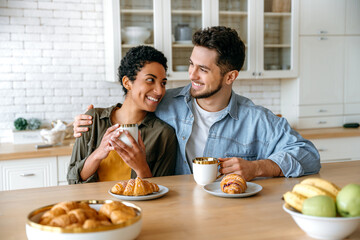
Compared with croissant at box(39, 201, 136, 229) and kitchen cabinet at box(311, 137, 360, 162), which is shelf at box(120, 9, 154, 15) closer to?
kitchen cabinet at box(311, 137, 360, 162)

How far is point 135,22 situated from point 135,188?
98.0 inches

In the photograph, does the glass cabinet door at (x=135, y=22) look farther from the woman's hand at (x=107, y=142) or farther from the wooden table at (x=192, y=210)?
the wooden table at (x=192, y=210)

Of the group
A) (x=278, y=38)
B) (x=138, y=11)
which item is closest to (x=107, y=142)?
(x=138, y=11)

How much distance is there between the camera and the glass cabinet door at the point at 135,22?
12.1 feet

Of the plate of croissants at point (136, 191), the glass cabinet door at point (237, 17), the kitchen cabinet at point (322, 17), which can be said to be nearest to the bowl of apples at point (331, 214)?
the plate of croissants at point (136, 191)

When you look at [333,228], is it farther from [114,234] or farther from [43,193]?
[43,193]

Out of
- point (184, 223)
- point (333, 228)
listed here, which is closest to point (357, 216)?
point (333, 228)

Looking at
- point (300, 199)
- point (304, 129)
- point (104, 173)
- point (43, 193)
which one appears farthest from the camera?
point (304, 129)

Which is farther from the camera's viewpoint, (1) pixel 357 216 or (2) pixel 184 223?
(2) pixel 184 223

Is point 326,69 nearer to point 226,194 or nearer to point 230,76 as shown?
point 230,76

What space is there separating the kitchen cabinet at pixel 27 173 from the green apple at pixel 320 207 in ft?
8.32

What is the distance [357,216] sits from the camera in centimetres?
107

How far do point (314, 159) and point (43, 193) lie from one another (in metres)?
1.22

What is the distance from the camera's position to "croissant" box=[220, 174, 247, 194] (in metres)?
1.54
